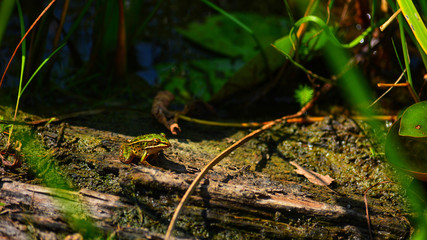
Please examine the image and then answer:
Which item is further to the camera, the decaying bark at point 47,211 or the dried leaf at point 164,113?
the dried leaf at point 164,113

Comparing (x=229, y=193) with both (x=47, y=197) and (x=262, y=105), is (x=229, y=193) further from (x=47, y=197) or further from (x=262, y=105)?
(x=262, y=105)

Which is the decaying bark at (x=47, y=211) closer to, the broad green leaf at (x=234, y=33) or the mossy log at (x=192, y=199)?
the mossy log at (x=192, y=199)

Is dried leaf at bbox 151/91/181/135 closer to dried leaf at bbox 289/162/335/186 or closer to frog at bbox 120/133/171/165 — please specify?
frog at bbox 120/133/171/165

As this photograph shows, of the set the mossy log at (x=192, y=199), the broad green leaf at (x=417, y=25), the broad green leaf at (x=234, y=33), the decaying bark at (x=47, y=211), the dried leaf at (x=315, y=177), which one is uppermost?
the broad green leaf at (x=234, y=33)

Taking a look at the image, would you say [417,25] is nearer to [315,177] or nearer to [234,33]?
[315,177]

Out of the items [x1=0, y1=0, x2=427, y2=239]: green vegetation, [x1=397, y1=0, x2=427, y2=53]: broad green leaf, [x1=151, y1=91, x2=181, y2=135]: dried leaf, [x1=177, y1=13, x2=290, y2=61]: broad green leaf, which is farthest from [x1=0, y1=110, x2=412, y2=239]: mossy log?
[x1=177, y1=13, x2=290, y2=61]: broad green leaf

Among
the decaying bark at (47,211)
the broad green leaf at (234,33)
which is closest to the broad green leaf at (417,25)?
the decaying bark at (47,211)
